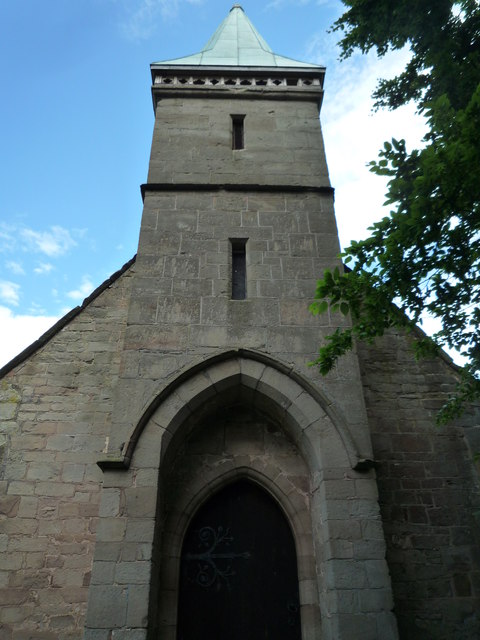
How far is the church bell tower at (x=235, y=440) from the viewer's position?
4.68 meters

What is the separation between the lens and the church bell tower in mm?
4680

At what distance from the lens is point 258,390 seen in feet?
18.6

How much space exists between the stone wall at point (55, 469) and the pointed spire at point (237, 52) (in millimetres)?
5169

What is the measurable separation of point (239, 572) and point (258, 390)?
1999 mm

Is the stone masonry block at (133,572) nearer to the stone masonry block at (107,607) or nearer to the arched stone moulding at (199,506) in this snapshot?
the stone masonry block at (107,607)

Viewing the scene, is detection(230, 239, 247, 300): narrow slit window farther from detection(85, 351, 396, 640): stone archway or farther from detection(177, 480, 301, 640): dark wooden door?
detection(177, 480, 301, 640): dark wooden door

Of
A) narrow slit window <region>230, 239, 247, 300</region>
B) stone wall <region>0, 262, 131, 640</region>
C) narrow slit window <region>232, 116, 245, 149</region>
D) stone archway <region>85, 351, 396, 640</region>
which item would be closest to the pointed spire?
narrow slit window <region>232, 116, 245, 149</region>

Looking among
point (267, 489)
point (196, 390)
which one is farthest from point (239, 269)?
point (267, 489)

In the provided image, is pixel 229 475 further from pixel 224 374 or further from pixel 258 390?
pixel 224 374

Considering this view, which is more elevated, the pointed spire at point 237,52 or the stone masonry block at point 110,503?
the pointed spire at point 237,52

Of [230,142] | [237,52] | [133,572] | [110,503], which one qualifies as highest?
[237,52]

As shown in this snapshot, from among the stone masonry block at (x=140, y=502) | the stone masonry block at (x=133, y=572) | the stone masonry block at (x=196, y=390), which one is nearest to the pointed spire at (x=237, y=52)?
the stone masonry block at (x=196, y=390)

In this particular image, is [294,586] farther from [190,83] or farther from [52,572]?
[190,83]

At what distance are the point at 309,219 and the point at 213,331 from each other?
227 centimetres
